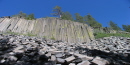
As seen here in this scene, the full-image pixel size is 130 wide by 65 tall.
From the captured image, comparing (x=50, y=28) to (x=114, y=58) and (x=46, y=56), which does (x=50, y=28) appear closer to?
(x=46, y=56)

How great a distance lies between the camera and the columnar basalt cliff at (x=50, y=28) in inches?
374

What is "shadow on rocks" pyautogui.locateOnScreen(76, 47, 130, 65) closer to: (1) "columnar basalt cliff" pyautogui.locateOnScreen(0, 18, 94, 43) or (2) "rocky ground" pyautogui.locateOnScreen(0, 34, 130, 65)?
(2) "rocky ground" pyautogui.locateOnScreen(0, 34, 130, 65)

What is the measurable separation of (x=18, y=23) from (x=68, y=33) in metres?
6.33

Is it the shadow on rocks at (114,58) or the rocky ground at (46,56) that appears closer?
the rocky ground at (46,56)

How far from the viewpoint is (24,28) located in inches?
400

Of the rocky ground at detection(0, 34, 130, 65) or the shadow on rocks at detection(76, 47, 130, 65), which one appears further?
the shadow on rocks at detection(76, 47, 130, 65)

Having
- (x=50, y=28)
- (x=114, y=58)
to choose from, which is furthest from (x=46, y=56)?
(x=50, y=28)

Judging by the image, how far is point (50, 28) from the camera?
10203mm

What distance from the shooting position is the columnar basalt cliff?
→ 31.2 feet

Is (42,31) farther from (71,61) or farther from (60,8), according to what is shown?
(60,8)

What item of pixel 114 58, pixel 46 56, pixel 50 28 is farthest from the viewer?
pixel 50 28

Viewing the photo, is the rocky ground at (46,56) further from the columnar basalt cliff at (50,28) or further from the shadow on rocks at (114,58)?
the columnar basalt cliff at (50,28)

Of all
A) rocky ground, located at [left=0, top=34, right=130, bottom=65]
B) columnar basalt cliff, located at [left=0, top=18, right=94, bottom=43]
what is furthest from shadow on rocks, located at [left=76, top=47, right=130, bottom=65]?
columnar basalt cliff, located at [left=0, top=18, right=94, bottom=43]

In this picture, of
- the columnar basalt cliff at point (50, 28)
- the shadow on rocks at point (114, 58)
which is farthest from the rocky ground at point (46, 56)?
the columnar basalt cliff at point (50, 28)
